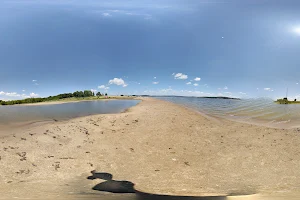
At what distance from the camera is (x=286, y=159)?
762 centimetres

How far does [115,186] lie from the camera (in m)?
5.51

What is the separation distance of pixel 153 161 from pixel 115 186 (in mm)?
2650

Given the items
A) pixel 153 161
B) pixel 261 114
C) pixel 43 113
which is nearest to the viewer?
pixel 153 161

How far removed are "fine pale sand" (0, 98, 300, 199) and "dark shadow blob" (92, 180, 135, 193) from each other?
26 cm

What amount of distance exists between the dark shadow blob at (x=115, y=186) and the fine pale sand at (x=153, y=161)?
→ 0.26m

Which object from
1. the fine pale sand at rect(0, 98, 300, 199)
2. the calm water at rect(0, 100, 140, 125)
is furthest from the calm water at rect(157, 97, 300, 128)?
the calm water at rect(0, 100, 140, 125)

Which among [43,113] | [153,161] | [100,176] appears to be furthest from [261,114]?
[43,113]

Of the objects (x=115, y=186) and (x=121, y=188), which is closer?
(x=121, y=188)

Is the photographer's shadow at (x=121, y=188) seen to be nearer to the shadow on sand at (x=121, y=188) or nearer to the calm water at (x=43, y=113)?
the shadow on sand at (x=121, y=188)

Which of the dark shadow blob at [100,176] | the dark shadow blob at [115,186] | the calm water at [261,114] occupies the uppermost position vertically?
the calm water at [261,114]

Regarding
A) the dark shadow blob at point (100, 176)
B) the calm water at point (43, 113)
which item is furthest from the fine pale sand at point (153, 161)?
the calm water at point (43, 113)

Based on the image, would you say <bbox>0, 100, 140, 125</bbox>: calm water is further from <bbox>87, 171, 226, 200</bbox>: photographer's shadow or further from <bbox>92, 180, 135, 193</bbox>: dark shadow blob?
<bbox>92, 180, 135, 193</bbox>: dark shadow blob

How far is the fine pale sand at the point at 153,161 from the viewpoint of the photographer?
5422mm

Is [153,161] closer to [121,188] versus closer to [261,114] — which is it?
[121,188]
